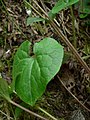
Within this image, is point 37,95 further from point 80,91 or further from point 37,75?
point 80,91

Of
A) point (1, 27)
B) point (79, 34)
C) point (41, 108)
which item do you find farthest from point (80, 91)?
point (1, 27)

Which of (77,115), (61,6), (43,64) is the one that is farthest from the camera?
(77,115)

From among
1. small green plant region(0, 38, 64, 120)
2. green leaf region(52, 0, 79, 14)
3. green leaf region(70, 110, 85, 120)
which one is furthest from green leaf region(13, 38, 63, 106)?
green leaf region(70, 110, 85, 120)

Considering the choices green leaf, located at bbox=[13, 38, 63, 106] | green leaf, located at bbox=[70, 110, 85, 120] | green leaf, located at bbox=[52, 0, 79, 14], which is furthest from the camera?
green leaf, located at bbox=[70, 110, 85, 120]

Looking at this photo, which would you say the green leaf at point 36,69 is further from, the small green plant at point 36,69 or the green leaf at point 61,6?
the green leaf at point 61,6

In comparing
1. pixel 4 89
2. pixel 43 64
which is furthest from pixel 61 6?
pixel 4 89

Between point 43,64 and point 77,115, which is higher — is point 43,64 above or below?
above

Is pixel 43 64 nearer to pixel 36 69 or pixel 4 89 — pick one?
pixel 36 69

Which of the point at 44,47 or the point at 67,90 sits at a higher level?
the point at 44,47

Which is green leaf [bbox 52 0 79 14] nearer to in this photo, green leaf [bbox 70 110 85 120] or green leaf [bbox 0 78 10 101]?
green leaf [bbox 0 78 10 101]
